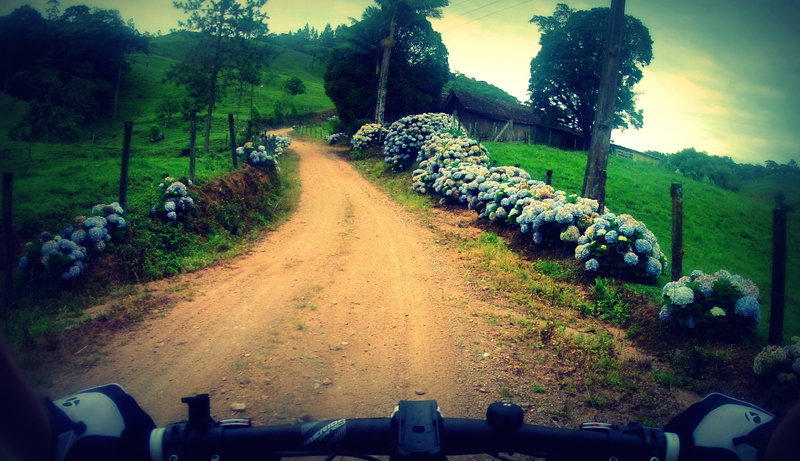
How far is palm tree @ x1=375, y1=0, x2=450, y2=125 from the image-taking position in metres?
28.7

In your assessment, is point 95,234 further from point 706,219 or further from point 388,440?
point 706,219

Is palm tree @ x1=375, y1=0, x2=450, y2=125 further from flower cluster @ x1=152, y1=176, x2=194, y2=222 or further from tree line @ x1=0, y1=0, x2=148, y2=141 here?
flower cluster @ x1=152, y1=176, x2=194, y2=222

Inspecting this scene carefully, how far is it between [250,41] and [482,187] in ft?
57.0

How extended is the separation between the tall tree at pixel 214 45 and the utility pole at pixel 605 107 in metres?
18.8

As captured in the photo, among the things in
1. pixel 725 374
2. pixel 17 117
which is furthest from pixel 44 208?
pixel 17 117

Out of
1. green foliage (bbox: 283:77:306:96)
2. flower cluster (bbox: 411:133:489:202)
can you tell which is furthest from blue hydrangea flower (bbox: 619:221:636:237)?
green foliage (bbox: 283:77:306:96)

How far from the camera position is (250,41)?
23.5m

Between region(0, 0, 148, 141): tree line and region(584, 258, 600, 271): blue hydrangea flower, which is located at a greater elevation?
region(0, 0, 148, 141): tree line

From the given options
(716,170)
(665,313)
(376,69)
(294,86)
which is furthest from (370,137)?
(294,86)

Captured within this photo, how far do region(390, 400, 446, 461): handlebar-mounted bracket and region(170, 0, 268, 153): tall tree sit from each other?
23.6m

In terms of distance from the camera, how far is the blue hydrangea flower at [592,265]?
885 cm

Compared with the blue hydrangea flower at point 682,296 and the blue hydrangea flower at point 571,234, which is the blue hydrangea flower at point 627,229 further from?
the blue hydrangea flower at point 682,296

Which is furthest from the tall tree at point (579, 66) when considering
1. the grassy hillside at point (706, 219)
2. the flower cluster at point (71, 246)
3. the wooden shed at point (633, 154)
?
the flower cluster at point (71, 246)

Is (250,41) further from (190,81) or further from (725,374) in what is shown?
(725,374)
